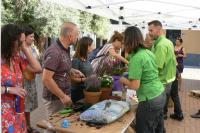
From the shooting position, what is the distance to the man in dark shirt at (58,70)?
2.58m

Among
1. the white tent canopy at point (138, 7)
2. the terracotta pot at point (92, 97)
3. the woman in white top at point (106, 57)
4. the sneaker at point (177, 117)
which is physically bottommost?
the sneaker at point (177, 117)

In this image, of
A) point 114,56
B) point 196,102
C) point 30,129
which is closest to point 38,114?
point 30,129

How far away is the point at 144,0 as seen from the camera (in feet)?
19.0

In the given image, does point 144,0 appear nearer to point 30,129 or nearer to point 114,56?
point 114,56

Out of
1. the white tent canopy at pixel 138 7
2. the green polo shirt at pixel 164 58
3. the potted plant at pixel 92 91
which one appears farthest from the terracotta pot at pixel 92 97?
the white tent canopy at pixel 138 7

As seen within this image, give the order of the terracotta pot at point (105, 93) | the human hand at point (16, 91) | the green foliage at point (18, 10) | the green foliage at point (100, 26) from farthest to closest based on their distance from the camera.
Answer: the green foliage at point (100, 26) → the green foliage at point (18, 10) → the terracotta pot at point (105, 93) → the human hand at point (16, 91)

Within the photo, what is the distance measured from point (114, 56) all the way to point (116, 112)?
171cm

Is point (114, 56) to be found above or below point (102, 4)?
below

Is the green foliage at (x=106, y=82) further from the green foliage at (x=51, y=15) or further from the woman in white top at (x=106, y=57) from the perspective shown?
the green foliage at (x=51, y=15)

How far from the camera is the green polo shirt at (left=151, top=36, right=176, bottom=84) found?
4027 millimetres

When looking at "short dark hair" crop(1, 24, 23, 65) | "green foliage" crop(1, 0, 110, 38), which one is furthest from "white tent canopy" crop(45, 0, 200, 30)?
"short dark hair" crop(1, 24, 23, 65)

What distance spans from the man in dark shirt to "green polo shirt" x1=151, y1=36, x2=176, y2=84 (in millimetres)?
1600

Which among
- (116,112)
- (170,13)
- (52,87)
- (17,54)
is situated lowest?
(116,112)

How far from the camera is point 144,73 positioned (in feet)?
8.74
